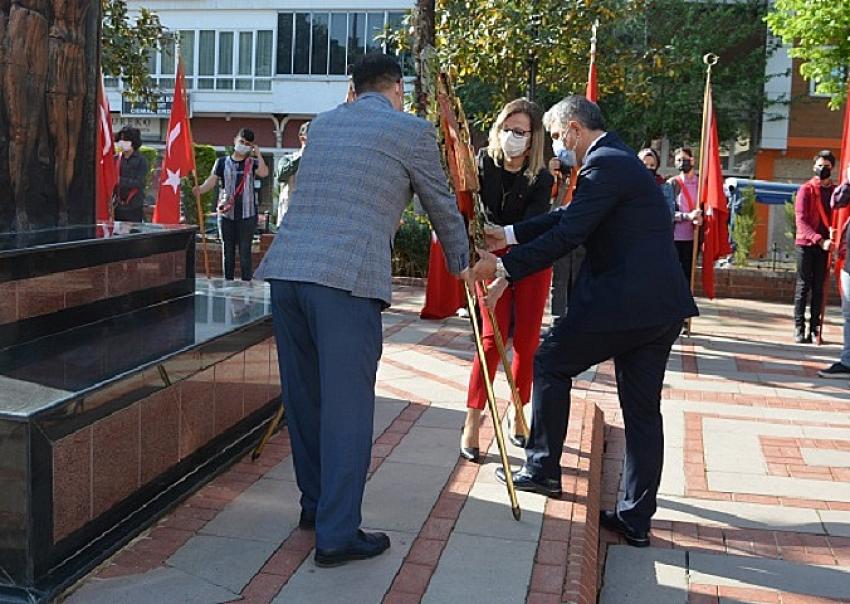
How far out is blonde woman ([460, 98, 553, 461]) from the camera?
550cm

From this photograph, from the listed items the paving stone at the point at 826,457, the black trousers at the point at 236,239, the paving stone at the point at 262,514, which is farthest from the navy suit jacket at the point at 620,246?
the black trousers at the point at 236,239

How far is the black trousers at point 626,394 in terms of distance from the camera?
182 inches

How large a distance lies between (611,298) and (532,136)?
4.50 feet

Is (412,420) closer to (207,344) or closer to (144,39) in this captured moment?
(207,344)

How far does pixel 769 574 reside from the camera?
462 cm

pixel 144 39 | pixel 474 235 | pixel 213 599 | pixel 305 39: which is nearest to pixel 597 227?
pixel 474 235

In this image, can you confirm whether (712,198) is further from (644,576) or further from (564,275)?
(644,576)

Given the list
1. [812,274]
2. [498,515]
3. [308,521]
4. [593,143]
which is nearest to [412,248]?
[812,274]

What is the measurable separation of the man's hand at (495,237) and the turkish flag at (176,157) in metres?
7.73

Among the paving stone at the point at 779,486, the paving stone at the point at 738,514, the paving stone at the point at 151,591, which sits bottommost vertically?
the paving stone at the point at 738,514

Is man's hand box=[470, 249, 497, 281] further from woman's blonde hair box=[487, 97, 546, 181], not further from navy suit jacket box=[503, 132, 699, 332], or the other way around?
woman's blonde hair box=[487, 97, 546, 181]

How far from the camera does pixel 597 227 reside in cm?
459

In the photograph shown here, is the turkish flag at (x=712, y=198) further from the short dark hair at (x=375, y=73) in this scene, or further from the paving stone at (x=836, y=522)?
the short dark hair at (x=375, y=73)

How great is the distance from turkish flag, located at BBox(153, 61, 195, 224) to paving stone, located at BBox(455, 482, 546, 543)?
814 cm
